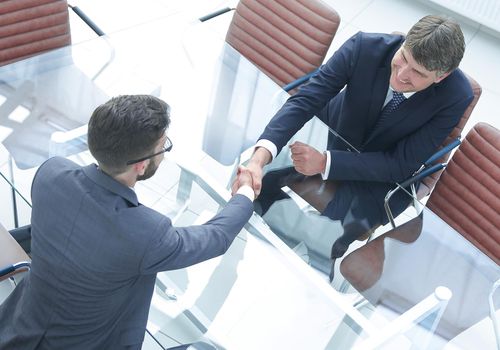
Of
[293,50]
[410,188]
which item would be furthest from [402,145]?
[293,50]

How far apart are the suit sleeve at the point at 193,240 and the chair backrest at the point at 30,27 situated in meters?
1.37

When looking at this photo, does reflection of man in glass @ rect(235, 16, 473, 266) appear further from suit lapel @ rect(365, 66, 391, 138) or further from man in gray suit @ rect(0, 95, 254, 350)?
man in gray suit @ rect(0, 95, 254, 350)

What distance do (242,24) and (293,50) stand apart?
0.27 metres

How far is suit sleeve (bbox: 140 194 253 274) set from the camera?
1.67 meters

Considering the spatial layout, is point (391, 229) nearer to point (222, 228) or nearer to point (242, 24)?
point (222, 228)

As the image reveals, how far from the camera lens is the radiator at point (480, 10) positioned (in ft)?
14.6

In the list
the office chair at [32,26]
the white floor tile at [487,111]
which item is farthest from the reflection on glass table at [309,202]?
the white floor tile at [487,111]

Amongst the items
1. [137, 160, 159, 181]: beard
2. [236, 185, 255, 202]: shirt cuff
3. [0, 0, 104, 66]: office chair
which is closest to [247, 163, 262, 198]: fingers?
[236, 185, 255, 202]: shirt cuff

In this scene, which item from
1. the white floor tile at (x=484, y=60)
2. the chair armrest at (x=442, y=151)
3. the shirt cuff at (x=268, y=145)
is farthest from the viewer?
the white floor tile at (x=484, y=60)

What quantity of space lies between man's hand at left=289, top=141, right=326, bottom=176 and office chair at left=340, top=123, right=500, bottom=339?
0.32m

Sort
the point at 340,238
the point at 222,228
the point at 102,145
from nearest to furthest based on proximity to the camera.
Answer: the point at 102,145, the point at 222,228, the point at 340,238

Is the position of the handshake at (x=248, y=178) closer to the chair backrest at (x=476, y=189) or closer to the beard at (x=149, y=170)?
the beard at (x=149, y=170)

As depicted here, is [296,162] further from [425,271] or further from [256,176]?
[425,271]

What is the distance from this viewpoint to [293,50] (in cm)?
294
